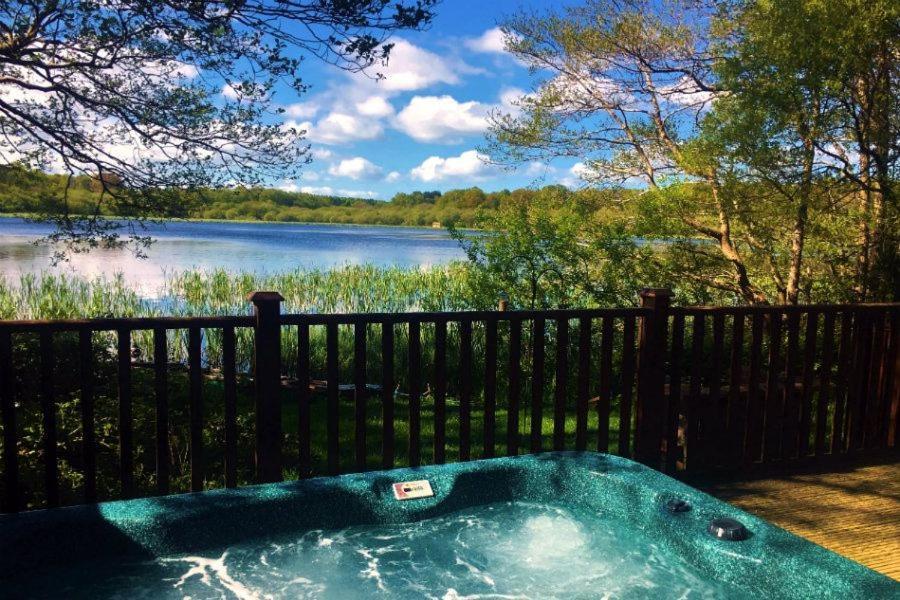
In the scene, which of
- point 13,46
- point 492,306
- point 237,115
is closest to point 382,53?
point 237,115

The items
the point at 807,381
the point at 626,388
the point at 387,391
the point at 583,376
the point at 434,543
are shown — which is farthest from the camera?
the point at 807,381

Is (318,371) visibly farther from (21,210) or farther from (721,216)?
(721,216)

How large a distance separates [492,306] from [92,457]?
4.36 metres

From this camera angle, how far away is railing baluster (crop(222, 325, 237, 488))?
Result: 8.98 ft

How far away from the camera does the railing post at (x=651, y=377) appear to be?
130 inches


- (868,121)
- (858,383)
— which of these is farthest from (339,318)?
(868,121)

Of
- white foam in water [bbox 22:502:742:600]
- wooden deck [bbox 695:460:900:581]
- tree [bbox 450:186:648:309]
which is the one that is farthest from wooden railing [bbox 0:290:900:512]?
tree [bbox 450:186:648:309]

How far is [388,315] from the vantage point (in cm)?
292

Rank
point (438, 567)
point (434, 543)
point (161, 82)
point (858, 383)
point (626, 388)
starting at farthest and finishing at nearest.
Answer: point (161, 82) → point (858, 383) → point (626, 388) → point (434, 543) → point (438, 567)

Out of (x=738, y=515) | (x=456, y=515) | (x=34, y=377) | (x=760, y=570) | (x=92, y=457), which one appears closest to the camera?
(x=760, y=570)

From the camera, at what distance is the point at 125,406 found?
2.62m

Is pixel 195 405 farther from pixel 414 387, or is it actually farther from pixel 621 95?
pixel 621 95

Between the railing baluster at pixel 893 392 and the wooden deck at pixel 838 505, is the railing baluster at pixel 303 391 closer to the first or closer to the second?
the wooden deck at pixel 838 505

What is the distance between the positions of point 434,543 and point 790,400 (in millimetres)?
2157
